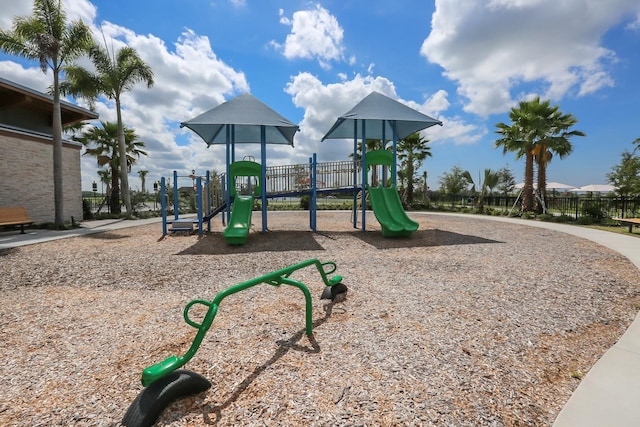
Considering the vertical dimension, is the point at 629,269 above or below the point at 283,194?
below

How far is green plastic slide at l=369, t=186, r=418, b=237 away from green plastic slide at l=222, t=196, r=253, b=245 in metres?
4.17

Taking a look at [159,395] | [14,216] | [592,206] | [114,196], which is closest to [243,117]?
[159,395]

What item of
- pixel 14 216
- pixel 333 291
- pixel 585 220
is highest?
pixel 14 216

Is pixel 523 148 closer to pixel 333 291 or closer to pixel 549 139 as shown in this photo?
pixel 549 139

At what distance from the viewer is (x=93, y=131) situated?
20641 millimetres

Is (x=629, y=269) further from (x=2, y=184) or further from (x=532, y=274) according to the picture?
(x=2, y=184)

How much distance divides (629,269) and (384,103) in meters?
8.40

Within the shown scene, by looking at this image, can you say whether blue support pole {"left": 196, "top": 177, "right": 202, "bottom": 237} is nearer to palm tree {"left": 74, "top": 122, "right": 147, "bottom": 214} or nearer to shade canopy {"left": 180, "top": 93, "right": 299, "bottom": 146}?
shade canopy {"left": 180, "top": 93, "right": 299, "bottom": 146}

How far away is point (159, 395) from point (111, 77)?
20.5 metres

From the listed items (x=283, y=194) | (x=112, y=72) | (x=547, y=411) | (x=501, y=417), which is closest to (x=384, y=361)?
(x=501, y=417)

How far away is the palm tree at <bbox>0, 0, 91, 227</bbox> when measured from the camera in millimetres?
12109

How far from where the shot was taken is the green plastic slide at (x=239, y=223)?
8.26 meters

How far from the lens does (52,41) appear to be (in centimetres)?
1241

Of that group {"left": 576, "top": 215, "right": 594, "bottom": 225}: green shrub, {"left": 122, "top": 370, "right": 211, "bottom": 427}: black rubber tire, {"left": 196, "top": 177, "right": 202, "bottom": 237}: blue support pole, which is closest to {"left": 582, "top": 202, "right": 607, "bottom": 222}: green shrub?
{"left": 576, "top": 215, "right": 594, "bottom": 225}: green shrub
